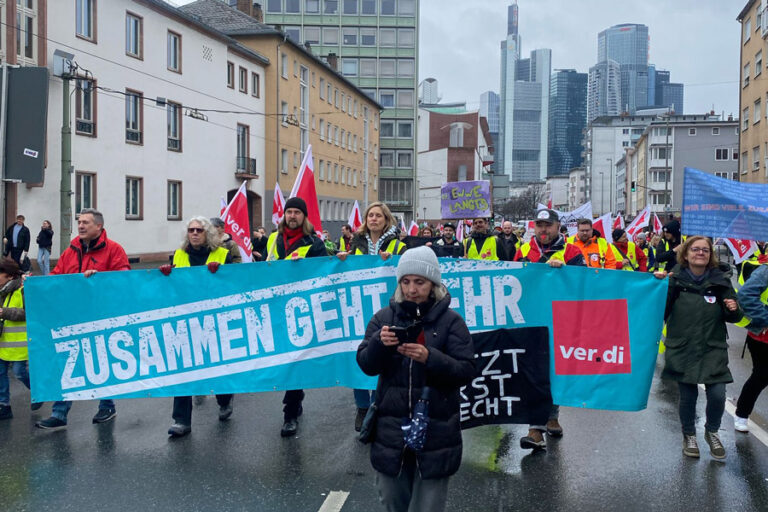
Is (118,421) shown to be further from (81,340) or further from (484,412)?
(484,412)

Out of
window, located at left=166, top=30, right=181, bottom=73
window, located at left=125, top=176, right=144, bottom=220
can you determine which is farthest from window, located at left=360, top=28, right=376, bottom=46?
window, located at left=125, top=176, right=144, bottom=220

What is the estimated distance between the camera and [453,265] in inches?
255

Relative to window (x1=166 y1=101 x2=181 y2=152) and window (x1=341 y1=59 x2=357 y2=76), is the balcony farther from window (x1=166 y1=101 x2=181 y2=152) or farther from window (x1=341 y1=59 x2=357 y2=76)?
window (x1=341 y1=59 x2=357 y2=76)

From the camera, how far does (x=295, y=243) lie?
687cm

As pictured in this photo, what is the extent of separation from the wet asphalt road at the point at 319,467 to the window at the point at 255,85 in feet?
126

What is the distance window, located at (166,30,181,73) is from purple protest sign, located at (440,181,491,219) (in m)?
18.6

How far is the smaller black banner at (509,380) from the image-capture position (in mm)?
5402

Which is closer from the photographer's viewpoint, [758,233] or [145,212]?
[758,233]

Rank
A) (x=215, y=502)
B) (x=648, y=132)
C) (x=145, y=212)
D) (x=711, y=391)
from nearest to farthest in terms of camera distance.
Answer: (x=215, y=502) → (x=711, y=391) → (x=145, y=212) → (x=648, y=132)

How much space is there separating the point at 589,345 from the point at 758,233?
1.73 m

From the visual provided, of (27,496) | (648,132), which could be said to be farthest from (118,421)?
(648,132)

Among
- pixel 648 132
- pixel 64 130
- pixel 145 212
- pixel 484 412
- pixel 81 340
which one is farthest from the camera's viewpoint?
pixel 648 132

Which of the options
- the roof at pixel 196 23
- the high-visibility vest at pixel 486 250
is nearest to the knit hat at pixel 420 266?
the high-visibility vest at pixel 486 250

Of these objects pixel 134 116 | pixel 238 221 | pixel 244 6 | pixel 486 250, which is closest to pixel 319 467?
pixel 486 250
